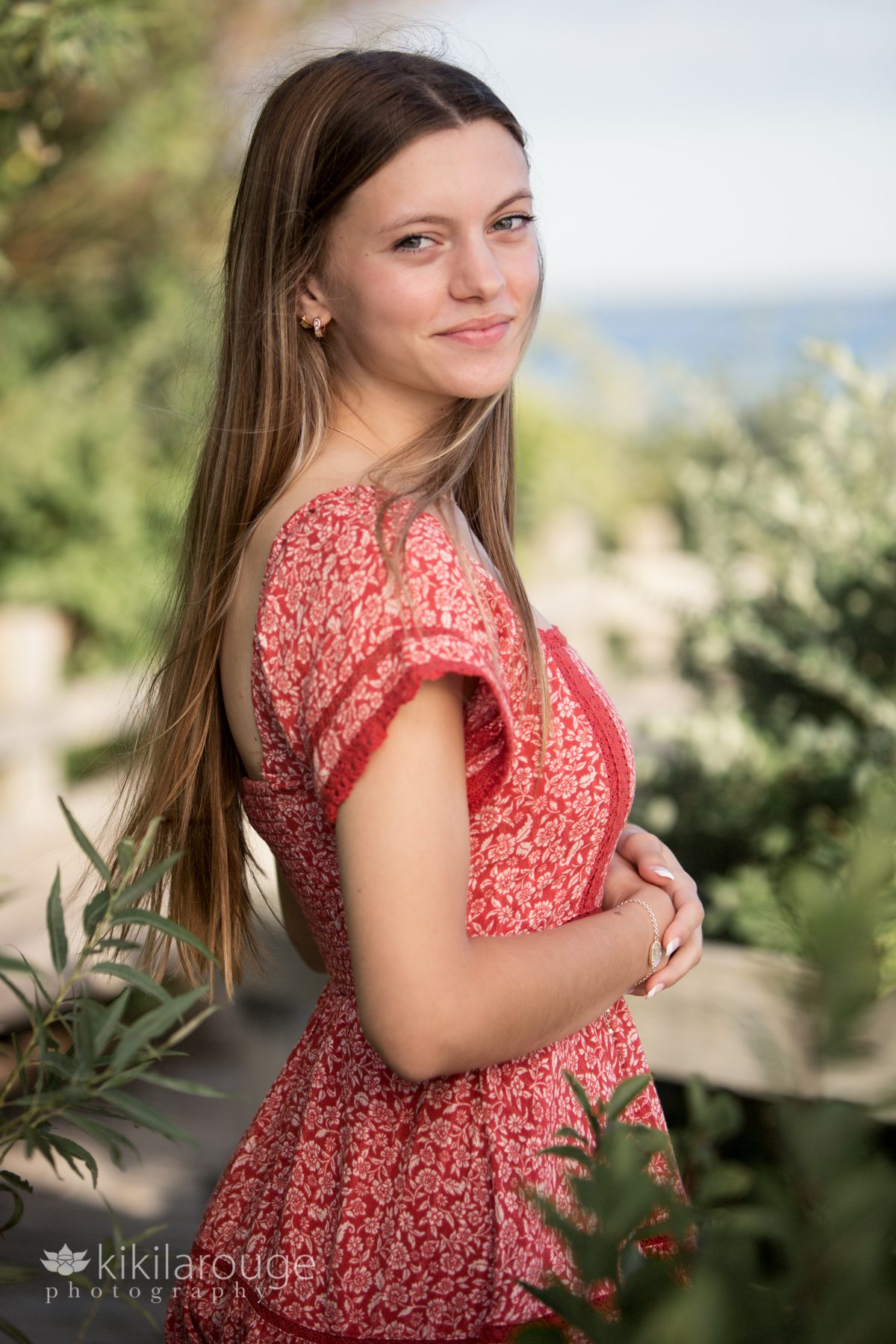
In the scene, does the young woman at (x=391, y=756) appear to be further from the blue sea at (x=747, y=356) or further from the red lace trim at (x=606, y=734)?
the blue sea at (x=747, y=356)

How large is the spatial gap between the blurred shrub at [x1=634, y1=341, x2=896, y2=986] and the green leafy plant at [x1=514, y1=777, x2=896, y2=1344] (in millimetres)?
2850

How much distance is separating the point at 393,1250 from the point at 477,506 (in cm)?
88

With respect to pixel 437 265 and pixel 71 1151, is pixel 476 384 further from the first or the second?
pixel 71 1151

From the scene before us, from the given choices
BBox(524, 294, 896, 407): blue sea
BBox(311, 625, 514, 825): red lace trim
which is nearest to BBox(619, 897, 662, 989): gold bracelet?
BBox(311, 625, 514, 825): red lace trim

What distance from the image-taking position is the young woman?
1.10 metres

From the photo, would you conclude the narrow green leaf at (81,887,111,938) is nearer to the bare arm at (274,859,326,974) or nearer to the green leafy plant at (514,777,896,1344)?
the green leafy plant at (514,777,896,1344)

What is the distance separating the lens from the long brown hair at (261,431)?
135 centimetres

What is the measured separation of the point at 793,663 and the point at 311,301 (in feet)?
8.64

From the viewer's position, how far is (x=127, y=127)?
6.11 meters

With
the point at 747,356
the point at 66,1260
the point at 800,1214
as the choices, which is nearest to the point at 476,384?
the point at 800,1214

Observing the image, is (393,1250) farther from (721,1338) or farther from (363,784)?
(721,1338)

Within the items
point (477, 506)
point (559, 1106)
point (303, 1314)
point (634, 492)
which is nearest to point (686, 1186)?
point (559, 1106)

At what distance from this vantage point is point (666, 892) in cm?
155

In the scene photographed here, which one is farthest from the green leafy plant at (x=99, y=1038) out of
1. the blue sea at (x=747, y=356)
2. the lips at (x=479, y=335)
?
the blue sea at (x=747, y=356)
